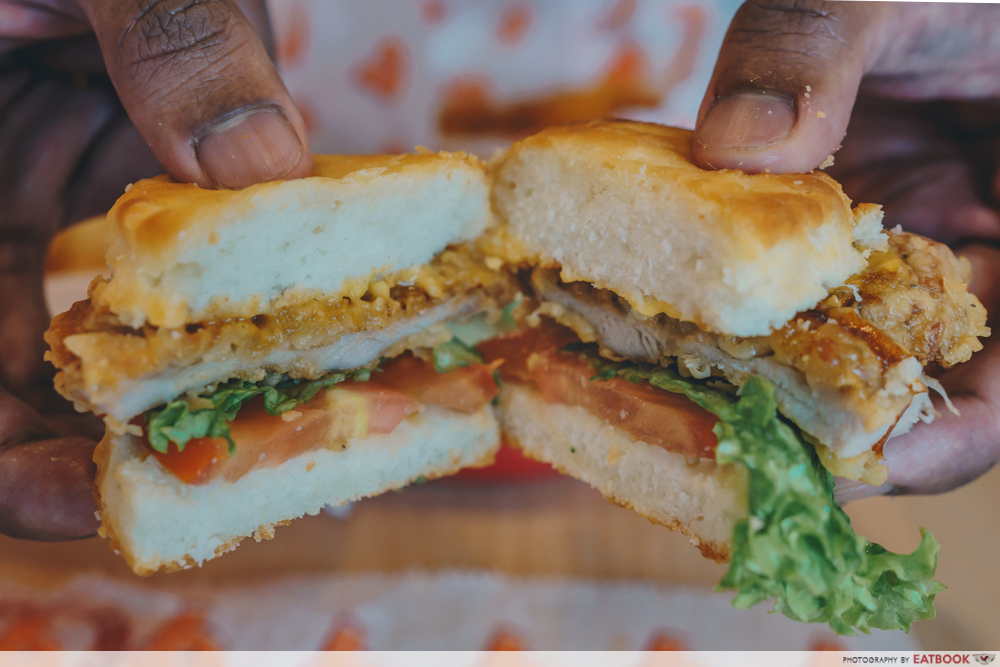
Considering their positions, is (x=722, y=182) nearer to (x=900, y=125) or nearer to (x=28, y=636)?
(x=900, y=125)

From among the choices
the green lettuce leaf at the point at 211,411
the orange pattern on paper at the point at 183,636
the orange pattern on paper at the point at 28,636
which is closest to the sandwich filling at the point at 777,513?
the green lettuce leaf at the point at 211,411

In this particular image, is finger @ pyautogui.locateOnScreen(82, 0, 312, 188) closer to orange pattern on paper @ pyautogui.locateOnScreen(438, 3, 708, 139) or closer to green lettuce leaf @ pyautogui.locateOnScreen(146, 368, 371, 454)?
green lettuce leaf @ pyautogui.locateOnScreen(146, 368, 371, 454)

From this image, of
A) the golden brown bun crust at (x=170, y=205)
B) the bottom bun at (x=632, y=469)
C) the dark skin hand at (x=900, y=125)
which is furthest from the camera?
A: the dark skin hand at (x=900, y=125)

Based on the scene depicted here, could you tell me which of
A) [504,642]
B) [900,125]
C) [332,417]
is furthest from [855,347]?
[900,125]

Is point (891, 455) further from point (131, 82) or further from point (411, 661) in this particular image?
point (131, 82)

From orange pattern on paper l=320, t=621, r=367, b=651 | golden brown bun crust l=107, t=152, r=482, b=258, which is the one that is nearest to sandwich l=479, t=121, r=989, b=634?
golden brown bun crust l=107, t=152, r=482, b=258

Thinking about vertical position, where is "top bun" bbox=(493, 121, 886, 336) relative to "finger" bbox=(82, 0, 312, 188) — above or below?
below

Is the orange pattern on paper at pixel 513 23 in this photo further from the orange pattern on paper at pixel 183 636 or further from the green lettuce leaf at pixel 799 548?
the orange pattern on paper at pixel 183 636
